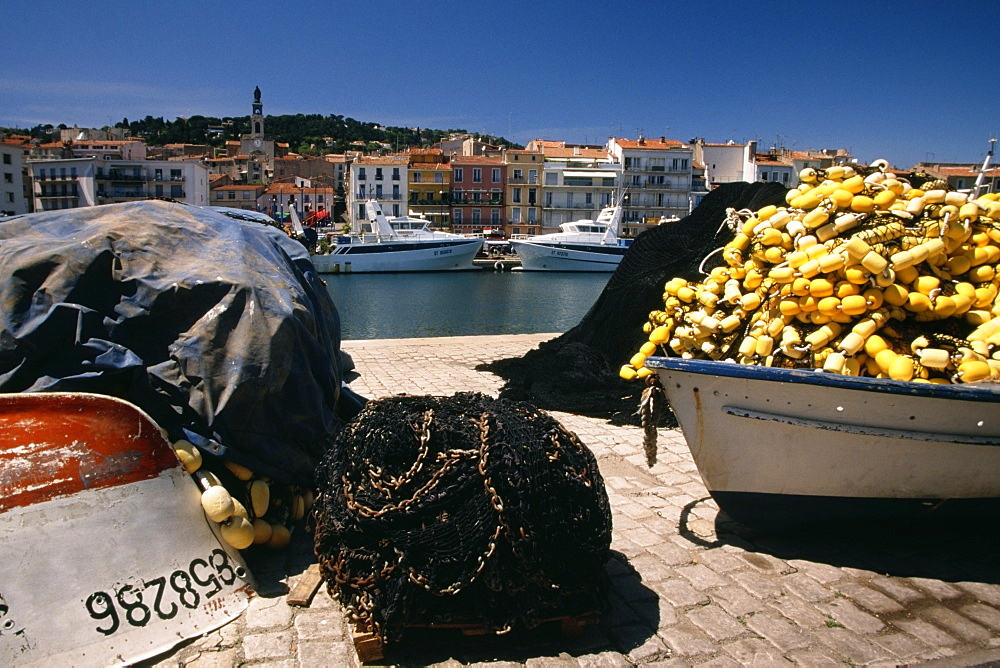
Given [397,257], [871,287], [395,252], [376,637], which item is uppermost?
[871,287]

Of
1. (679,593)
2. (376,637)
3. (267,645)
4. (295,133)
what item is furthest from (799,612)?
(295,133)

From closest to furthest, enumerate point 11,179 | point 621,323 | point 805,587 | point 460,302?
1. point 805,587
2. point 621,323
3. point 460,302
4. point 11,179

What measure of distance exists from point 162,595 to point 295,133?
17625 cm

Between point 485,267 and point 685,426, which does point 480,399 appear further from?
point 485,267

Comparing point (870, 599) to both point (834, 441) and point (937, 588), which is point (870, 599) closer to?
point (937, 588)

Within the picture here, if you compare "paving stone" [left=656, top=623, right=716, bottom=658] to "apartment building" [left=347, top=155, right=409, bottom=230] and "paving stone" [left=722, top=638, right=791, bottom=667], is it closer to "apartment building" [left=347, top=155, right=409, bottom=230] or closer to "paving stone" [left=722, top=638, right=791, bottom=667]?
"paving stone" [left=722, top=638, right=791, bottom=667]

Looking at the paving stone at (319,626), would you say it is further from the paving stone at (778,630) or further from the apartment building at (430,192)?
the apartment building at (430,192)

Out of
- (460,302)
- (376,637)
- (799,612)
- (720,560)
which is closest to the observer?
(376,637)

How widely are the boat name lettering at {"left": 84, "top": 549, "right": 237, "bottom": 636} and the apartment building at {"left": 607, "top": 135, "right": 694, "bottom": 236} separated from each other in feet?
237

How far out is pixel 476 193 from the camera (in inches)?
2852

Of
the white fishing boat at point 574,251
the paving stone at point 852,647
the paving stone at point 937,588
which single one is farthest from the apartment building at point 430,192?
the paving stone at point 852,647

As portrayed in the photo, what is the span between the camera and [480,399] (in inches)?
153

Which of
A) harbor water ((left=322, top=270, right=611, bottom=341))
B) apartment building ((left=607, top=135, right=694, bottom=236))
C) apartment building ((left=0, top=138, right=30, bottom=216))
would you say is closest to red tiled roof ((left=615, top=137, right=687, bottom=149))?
apartment building ((left=607, top=135, right=694, bottom=236))

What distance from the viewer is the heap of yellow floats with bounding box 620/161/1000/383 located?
3.91 metres
